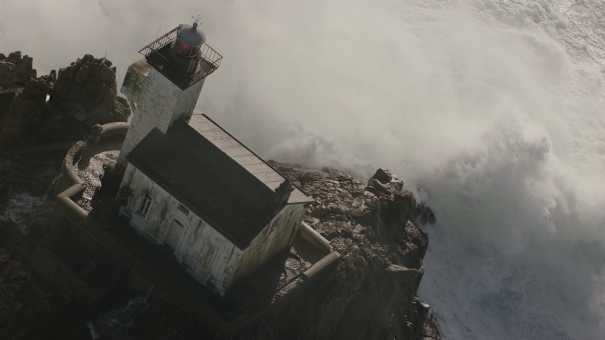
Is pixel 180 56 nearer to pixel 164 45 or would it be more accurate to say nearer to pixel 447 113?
pixel 164 45

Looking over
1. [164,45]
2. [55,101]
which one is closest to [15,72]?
[55,101]

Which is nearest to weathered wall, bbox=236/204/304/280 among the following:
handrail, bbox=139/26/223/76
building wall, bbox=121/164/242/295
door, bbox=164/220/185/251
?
building wall, bbox=121/164/242/295

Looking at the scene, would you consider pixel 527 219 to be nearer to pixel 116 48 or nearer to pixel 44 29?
pixel 116 48

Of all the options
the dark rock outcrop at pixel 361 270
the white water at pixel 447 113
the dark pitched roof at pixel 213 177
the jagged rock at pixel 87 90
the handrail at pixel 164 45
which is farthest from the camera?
the white water at pixel 447 113

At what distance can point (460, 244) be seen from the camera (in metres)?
39.7

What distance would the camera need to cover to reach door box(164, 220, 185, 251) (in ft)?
79.3

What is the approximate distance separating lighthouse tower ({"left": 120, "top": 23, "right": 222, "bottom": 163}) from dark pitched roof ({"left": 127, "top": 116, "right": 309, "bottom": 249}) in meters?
0.45

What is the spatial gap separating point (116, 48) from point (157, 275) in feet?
82.7

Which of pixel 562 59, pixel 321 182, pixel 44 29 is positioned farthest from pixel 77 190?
pixel 562 59

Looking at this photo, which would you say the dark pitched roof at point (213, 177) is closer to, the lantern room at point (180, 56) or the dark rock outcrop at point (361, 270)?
the lantern room at point (180, 56)

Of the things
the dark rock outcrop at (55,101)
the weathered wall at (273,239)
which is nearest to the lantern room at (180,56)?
the weathered wall at (273,239)

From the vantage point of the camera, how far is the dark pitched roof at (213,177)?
23.6m

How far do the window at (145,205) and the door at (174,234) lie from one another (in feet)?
2.95

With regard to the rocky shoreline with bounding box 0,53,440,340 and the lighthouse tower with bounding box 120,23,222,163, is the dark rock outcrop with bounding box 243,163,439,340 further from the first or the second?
the lighthouse tower with bounding box 120,23,222,163
